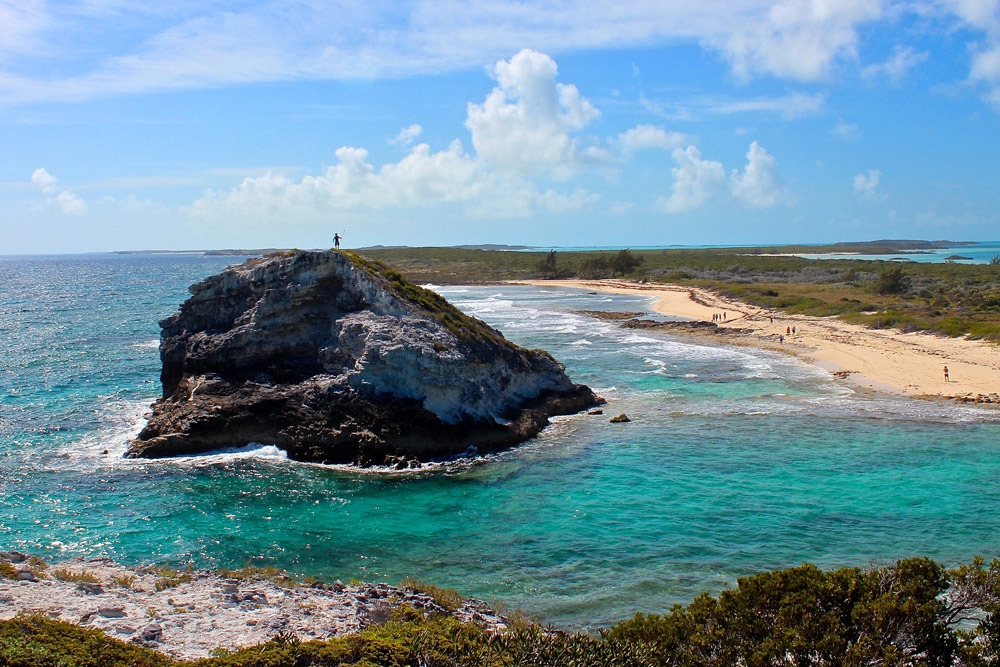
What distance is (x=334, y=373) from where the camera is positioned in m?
27.6

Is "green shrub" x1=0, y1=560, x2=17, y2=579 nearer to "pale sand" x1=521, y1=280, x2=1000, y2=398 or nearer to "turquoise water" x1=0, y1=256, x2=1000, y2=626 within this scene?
"turquoise water" x1=0, y1=256, x2=1000, y2=626

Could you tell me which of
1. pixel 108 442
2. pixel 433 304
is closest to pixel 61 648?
pixel 108 442

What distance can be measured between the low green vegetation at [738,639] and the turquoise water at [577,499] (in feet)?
13.5

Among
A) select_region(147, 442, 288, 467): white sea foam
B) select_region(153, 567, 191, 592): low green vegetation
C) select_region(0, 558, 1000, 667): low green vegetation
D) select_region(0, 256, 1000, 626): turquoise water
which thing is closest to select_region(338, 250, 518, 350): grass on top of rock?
select_region(0, 256, 1000, 626): turquoise water

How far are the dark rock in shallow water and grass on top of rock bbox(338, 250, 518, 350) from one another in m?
0.10

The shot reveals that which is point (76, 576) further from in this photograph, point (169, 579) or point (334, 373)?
point (334, 373)

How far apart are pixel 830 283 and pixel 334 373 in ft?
289

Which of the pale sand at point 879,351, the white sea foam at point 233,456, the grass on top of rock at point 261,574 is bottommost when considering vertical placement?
the grass on top of rock at point 261,574

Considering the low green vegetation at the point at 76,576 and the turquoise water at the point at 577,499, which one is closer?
the low green vegetation at the point at 76,576

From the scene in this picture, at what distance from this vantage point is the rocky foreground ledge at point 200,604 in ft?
39.8

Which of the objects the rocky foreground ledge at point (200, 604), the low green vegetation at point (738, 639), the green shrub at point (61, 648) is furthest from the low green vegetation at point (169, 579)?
the low green vegetation at point (738, 639)

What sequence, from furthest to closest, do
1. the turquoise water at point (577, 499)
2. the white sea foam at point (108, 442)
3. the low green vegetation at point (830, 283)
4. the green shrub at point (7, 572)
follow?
the low green vegetation at point (830, 283) < the white sea foam at point (108, 442) < the turquoise water at point (577, 499) < the green shrub at point (7, 572)

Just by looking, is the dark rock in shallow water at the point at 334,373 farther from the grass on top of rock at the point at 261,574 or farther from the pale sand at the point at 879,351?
the pale sand at the point at 879,351

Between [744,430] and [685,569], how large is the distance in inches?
547
